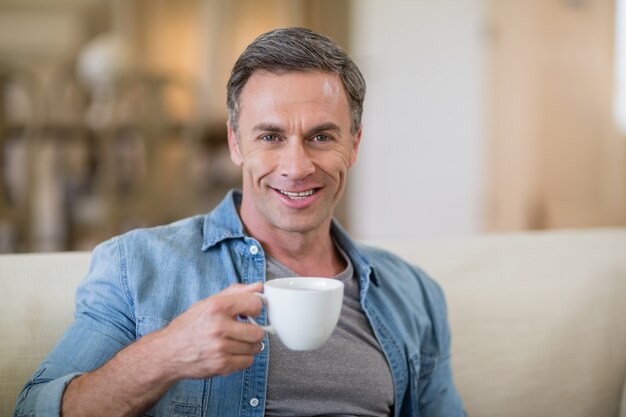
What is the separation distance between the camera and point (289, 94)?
3.67ft

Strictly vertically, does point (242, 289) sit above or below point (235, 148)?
below

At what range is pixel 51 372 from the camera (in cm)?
95

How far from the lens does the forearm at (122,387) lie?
88 centimetres

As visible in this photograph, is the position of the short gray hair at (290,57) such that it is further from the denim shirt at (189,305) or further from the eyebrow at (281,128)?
the denim shirt at (189,305)

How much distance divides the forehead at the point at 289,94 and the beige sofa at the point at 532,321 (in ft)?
1.50

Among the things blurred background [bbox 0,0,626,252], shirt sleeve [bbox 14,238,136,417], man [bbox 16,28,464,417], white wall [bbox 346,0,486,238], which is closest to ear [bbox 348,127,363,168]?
man [bbox 16,28,464,417]

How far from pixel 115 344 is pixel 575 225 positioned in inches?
170

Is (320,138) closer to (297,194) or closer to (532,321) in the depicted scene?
(297,194)

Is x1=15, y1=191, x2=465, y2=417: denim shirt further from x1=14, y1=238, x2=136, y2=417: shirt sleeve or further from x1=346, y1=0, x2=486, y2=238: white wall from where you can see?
x1=346, y1=0, x2=486, y2=238: white wall

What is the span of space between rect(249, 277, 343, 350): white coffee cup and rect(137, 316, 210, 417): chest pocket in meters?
0.26

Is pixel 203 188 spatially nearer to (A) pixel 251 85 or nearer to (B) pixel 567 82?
(B) pixel 567 82

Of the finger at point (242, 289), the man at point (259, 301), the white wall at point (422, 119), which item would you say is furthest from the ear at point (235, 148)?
the white wall at point (422, 119)

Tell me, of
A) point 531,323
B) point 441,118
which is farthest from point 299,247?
point 441,118

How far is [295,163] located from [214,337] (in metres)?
0.37
